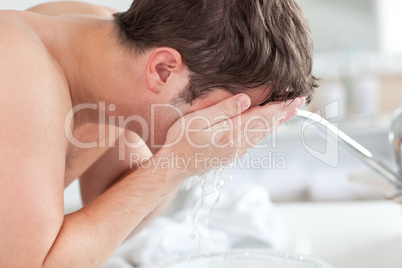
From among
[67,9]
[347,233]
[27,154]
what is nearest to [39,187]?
[27,154]

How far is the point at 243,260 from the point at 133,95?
14.1 inches

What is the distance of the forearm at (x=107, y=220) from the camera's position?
0.83 metres

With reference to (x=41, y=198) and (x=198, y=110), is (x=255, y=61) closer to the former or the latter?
(x=198, y=110)

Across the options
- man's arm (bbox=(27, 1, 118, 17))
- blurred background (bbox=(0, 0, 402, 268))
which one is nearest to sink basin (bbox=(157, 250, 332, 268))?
blurred background (bbox=(0, 0, 402, 268))

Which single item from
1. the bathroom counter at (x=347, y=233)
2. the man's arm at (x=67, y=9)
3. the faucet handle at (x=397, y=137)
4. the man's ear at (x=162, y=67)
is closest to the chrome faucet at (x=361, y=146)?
the faucet handle at (x=397, y=137)

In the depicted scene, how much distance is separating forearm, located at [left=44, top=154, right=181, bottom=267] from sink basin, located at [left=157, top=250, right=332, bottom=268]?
0.12 metres

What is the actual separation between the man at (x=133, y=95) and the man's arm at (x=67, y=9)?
18cm

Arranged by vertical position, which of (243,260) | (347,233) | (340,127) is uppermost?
(243,260)

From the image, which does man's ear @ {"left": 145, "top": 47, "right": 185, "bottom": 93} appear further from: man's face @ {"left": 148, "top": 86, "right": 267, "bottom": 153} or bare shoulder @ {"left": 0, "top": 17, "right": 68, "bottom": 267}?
bare shoulder @ {"left": 0, "top": 17, "right": 68, "bottom": 267}

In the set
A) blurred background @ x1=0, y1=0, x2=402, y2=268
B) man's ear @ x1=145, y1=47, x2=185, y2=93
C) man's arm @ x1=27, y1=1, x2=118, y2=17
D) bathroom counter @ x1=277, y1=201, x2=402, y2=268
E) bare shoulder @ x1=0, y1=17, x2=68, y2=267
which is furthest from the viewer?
blurred background @ x1=0, y1=0, x2=402, y2=268

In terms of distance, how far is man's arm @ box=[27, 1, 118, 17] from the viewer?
1213 mm

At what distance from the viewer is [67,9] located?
123cm

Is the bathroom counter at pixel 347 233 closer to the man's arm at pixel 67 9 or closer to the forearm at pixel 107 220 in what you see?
the forearm at pixel 107 220

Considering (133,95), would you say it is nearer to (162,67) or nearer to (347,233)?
(162,67)
